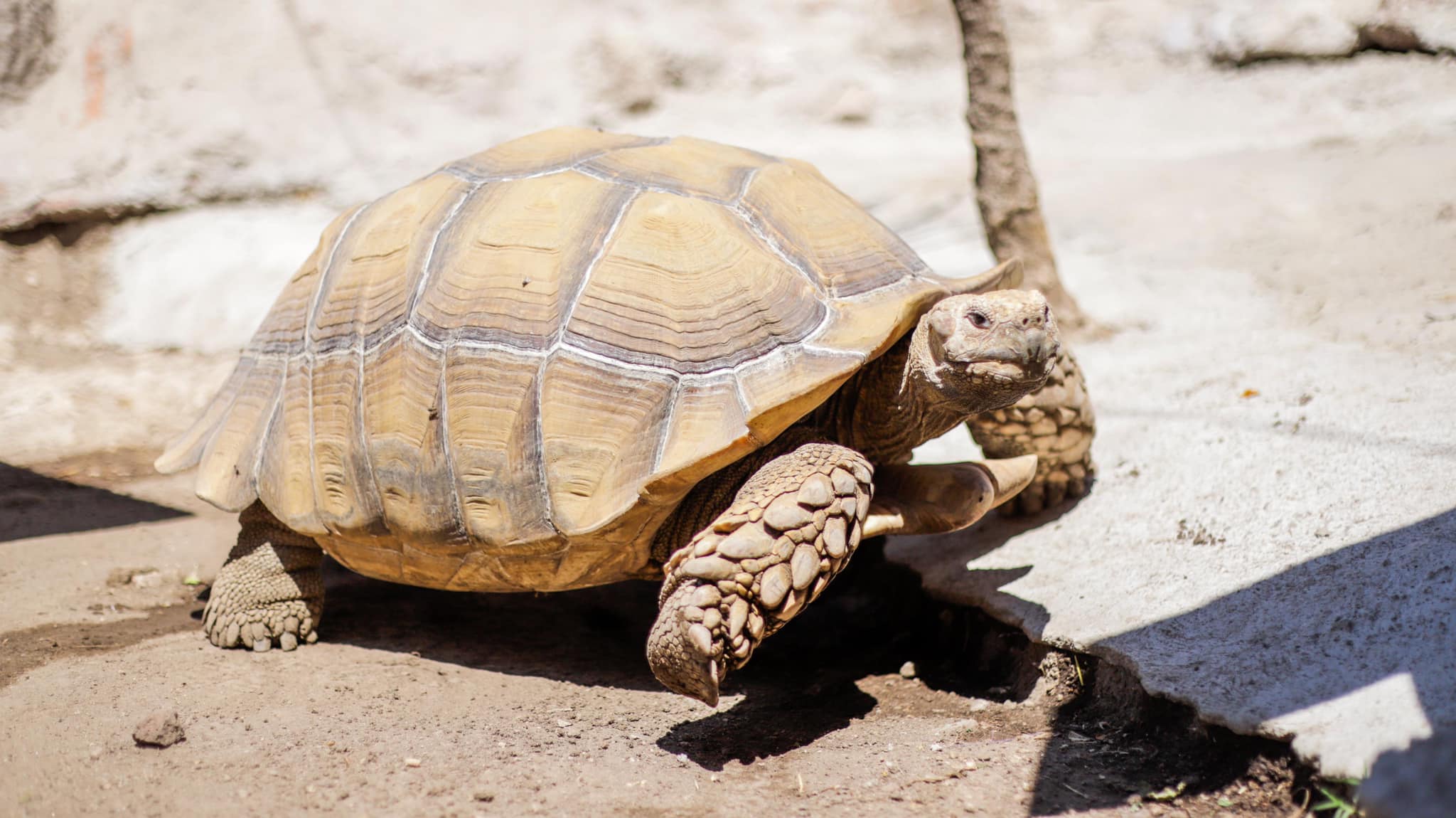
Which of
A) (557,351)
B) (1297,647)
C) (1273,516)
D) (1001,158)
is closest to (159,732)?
(557,351)

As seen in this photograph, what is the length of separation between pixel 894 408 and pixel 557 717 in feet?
3.75

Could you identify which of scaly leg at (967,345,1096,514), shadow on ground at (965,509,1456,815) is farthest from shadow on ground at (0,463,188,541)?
shadow on ground at (965,509,1456,815)

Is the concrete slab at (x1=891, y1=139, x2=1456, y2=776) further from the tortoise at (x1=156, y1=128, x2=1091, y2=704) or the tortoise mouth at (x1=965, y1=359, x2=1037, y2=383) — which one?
the tortoise mouth at (x1=965, y1=359, x2=1037, y2=383)

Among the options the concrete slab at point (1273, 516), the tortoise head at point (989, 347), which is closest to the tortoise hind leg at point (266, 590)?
the concrete slab at point (1273, 516)

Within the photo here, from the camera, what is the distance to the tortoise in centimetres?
239

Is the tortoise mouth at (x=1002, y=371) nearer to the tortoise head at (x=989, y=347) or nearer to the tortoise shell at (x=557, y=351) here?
the tortoise head at (x=989, y=347)

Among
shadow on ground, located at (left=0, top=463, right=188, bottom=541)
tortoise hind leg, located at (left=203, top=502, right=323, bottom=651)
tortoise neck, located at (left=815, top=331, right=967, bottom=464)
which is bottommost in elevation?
shadow on ground, located at (left=0, top=463, right=188, bottom=541)

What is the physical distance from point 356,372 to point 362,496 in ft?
1.11

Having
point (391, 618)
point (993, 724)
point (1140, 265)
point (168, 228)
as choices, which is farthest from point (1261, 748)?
point (168, 228)

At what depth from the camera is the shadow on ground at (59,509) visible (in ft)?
12.9

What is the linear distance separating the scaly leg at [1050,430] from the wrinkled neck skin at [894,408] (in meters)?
0.36

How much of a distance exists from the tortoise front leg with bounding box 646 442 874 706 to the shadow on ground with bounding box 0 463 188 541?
2.78 meters

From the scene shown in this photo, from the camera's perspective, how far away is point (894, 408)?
8.95 ft

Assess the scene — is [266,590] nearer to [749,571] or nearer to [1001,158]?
[749,571]
